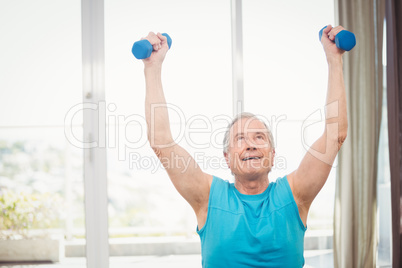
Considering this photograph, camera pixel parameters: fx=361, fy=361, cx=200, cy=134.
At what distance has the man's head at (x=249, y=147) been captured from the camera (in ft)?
4.28

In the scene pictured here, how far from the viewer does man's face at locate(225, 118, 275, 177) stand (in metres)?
1.30

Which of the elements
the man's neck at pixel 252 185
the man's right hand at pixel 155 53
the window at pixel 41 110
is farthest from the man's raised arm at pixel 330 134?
the window at pixel 41 110

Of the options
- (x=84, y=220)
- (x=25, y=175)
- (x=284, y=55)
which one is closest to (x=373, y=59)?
(x=284, y=55)

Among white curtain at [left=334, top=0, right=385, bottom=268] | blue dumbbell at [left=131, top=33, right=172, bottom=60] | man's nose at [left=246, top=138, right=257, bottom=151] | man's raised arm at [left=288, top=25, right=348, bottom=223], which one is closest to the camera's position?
blue dumbbell at [left=131, top=33, right=172, bottom=60]

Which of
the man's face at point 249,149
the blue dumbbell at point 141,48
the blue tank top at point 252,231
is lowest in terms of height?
the blue tank top at point 252,231

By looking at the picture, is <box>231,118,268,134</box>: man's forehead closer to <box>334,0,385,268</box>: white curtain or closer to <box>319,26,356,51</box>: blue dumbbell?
<box>319,26,356,51</box>: blue dumbbell

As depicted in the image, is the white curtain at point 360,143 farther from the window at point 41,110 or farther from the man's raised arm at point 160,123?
the window at point 41,110

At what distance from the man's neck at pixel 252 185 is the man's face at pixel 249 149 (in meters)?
0.03

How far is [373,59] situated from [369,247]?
1.25 metres

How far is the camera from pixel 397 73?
7.88 ft

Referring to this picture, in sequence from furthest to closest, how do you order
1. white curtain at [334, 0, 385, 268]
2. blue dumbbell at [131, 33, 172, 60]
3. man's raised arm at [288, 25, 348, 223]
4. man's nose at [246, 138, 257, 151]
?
white curtain at [334, 0, 385, 268] → man's nose at [246, 138, 257, 151] → man's raised arm at [288, 25, 348, 223] → blue dumbbell at [131, 33, 172, 60]

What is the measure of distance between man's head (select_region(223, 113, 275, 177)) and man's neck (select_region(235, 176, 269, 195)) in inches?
1.2

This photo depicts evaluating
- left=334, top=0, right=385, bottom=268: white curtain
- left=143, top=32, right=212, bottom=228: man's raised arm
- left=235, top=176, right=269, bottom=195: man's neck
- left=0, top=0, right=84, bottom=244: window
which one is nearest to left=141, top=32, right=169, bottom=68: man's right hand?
left=143, top=32, right=212, bottom=228: man's raised arm

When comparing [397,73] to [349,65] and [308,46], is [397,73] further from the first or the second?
[308,46]
